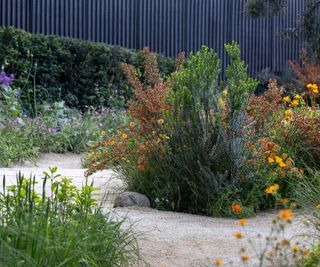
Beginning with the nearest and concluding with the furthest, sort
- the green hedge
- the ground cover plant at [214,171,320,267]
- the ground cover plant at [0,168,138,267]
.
Result: the ground cover plant at [214,171,320,267], the ground cover plant at [0,168,138,267], the green hedge

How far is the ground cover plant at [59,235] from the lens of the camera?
281 cm

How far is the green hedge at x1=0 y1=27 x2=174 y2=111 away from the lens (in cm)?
1198

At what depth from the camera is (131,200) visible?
17.6 feet

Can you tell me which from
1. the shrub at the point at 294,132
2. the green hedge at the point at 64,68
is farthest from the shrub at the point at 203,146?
the green hedge at the point at 64,68

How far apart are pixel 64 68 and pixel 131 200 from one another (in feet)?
26.4

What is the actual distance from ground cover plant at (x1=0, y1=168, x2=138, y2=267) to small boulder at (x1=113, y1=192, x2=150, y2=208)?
1.53 m

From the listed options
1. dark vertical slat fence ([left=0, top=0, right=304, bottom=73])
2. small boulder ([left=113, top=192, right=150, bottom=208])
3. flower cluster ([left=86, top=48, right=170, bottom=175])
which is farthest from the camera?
dark vertical slat fence ([left=0, top=0, right=304, bottom=73])

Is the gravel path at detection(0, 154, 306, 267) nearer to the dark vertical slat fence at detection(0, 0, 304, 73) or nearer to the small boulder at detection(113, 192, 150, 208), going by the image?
the small boulder at detection(113, 192, 150, 208)

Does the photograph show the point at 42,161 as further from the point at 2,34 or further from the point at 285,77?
the point at 285,77

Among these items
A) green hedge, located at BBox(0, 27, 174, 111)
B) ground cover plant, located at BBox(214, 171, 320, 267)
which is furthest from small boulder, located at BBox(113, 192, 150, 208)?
green hedge, located at BBox(0, 27, 174, 111)

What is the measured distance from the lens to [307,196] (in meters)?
5.00

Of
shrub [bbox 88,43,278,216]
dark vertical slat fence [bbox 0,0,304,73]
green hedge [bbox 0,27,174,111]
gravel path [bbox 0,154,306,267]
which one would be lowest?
gravel path [bbox 0,154,306,267]

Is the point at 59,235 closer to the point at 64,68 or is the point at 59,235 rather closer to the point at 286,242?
the point at 286,242

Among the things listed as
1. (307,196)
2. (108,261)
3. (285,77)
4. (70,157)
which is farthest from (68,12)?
(108,261)
